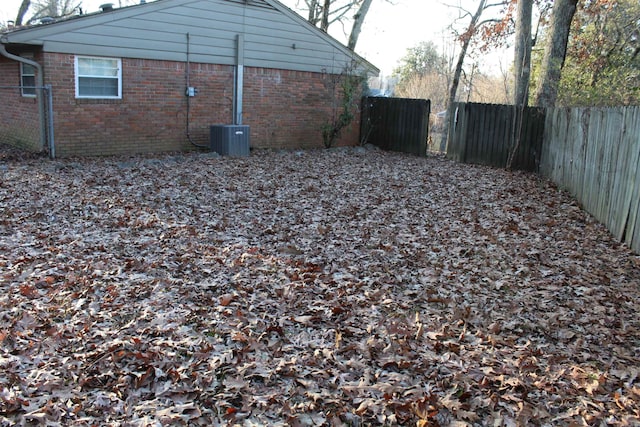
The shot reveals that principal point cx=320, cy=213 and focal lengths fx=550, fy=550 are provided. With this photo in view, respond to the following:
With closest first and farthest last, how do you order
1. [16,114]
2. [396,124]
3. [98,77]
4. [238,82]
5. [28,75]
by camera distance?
[98,77], [28,75], [16,114], [238,82], [396,124]

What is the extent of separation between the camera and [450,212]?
8.40 meters

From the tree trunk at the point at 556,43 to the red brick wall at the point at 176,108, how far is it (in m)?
6.31

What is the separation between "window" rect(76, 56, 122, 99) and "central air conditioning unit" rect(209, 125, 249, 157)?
2.45 meters

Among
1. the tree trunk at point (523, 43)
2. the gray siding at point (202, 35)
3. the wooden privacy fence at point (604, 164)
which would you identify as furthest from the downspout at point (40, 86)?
the tree trunk at point (523, 43)

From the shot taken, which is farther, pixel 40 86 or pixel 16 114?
pixel 16 114

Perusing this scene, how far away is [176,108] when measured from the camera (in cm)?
1402

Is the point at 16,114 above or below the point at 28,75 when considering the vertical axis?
below

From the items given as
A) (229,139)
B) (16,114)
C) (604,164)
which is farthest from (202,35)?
(604,164)

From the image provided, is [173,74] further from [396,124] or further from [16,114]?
[396,124]

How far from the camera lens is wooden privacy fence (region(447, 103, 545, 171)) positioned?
44.2 feet

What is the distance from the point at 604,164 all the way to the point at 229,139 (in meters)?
8.82

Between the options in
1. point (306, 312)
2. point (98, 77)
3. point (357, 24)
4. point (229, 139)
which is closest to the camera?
point (306, 312)

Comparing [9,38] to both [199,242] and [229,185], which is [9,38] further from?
[199,242]

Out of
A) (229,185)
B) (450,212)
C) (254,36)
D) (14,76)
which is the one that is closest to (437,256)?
(450,212)
